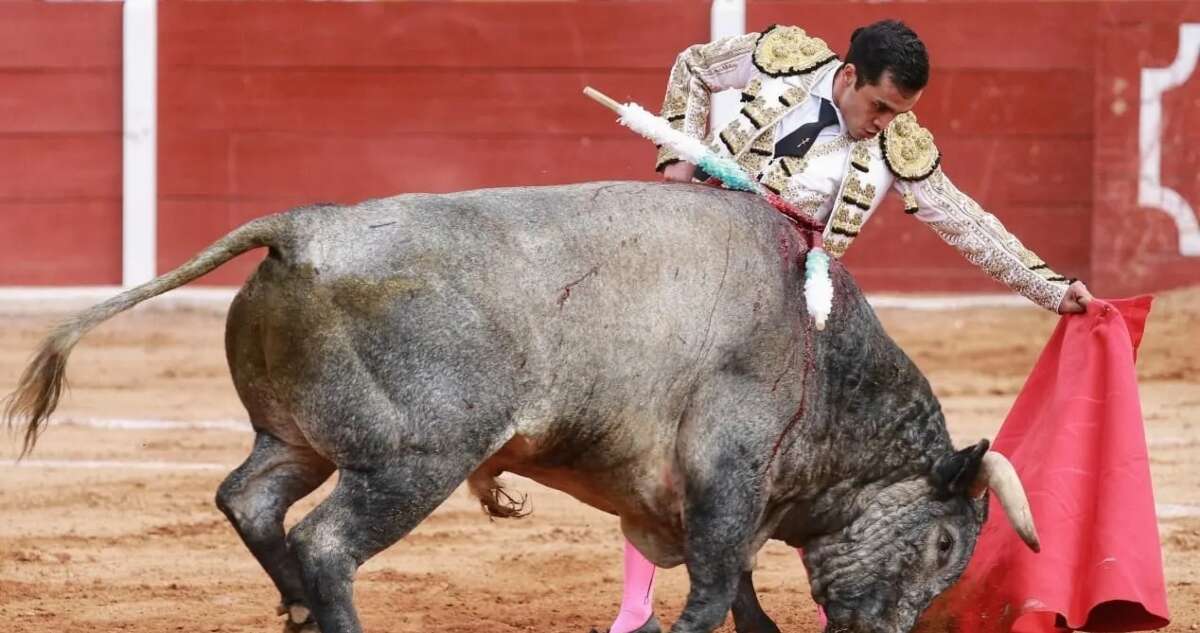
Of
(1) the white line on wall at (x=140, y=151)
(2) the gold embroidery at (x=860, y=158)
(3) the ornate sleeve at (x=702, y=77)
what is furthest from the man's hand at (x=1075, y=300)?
(1) the white line on wall at (x=140, y=151)

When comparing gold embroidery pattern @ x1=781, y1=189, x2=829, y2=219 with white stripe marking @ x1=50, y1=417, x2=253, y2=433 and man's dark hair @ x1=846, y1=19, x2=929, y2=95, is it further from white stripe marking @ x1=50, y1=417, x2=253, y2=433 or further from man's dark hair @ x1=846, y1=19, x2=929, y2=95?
white stripe marking @ x1=50, y1=417, x2=253, y2=433

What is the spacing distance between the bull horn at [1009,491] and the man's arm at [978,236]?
15.6 inches

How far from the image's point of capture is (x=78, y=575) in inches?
163

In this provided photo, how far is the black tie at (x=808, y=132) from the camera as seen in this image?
3346 millimetres

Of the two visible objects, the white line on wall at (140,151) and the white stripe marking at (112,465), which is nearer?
the white stripe marking at (112,465)

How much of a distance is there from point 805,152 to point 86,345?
4.69 meters

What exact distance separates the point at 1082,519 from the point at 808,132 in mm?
864

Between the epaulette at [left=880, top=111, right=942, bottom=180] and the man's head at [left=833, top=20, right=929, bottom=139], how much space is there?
7 centimetres

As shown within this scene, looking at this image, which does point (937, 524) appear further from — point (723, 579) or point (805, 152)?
point (805, 152)

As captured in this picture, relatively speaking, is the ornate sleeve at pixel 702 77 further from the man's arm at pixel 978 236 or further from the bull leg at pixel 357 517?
the bull leg at pixel 357 517

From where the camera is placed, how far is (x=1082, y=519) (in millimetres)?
3430

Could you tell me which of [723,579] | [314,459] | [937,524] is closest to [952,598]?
[937,524]

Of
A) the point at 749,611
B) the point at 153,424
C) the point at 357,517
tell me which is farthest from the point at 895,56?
the point at 153,424

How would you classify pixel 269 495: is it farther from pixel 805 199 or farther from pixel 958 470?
pixel 958 470
